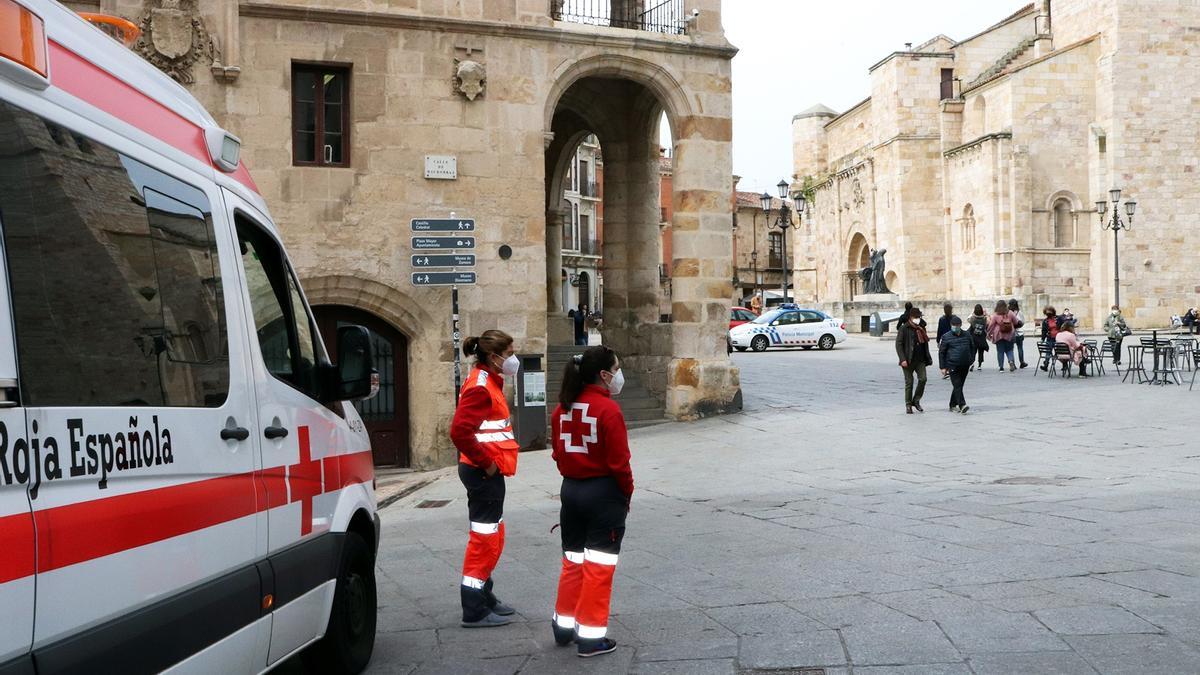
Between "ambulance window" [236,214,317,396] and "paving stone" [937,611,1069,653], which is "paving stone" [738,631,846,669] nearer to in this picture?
"paving stone" [937,611,1069,653]

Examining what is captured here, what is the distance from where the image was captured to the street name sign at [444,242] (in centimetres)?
1445

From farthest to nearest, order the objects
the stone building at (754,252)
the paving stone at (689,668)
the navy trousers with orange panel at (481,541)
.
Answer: the stone building at (754,252), the navy trousers with orange panel at (481,541), the paving stone at (689,668)

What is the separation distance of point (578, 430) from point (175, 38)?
11204mm

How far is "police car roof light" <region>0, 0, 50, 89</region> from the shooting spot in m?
2.60

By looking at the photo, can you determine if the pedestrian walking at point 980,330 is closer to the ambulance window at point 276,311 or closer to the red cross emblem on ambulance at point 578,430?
the red cross emblem on ambulance at point 578,430

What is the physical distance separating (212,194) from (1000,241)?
47147mm

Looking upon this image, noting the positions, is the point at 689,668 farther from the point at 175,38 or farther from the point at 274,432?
the point at 175,38

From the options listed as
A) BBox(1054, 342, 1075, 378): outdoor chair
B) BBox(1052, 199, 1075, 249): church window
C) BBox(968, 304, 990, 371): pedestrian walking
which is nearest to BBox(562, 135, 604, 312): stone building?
BBox(1052, 199, 1075, 249): church window

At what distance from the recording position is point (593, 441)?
5445 millimetres

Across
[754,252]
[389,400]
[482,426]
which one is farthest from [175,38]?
[754,252]

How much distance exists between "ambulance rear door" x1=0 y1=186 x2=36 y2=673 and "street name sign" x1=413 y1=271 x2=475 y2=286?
463 inches

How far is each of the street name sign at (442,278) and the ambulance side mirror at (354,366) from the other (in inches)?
376

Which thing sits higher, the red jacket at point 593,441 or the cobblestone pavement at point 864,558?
the red jacket at point 593,441

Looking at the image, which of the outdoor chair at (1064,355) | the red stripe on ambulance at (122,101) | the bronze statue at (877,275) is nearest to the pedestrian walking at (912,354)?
the outdoor chair at (1064,355)
